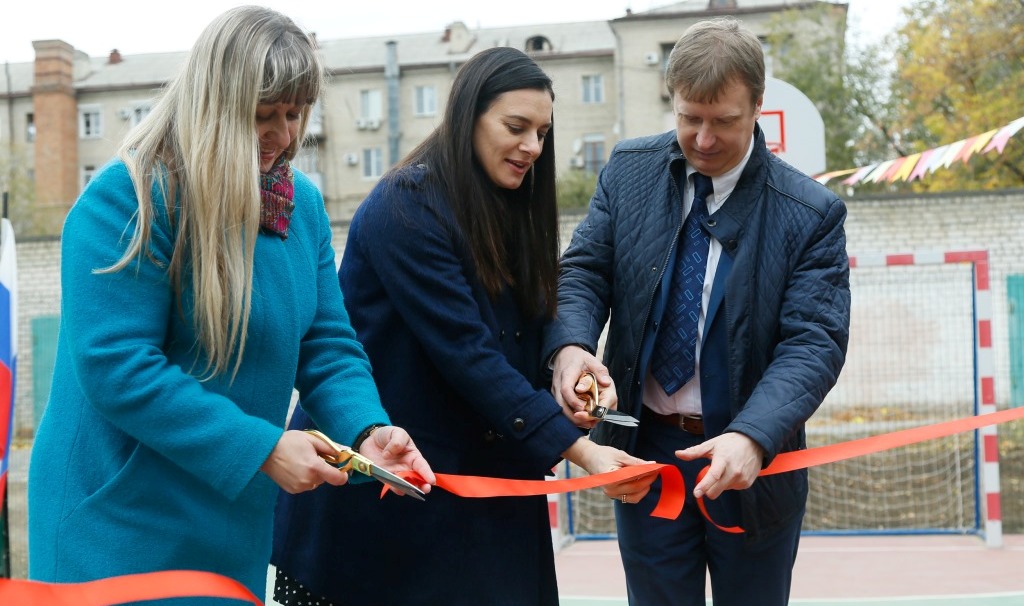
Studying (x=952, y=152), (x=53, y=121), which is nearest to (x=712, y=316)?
(x=952, y=152)

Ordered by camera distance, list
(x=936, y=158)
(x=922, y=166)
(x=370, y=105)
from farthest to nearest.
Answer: (x=370, y=105)
(x=922, y=166)
(x=936, y=158)

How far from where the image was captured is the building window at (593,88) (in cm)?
4363

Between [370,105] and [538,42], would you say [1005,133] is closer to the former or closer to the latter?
[370,105]

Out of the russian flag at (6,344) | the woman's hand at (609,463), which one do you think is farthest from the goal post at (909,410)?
the woman's hand at (609,463)

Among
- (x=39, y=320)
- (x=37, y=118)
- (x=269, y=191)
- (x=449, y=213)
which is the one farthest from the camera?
(x=37, y=118)

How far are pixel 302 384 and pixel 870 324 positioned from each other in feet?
33.4

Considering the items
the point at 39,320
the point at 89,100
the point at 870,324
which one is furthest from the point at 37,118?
the point at 870,324

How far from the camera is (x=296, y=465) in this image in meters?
1.93

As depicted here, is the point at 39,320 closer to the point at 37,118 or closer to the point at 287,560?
the point at 287,560

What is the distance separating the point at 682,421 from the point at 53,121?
4850 centimetres

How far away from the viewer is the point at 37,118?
47.1 m

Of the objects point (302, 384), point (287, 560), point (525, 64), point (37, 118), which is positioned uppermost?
point (37, 118)

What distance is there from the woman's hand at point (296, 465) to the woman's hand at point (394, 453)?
0.21 meters

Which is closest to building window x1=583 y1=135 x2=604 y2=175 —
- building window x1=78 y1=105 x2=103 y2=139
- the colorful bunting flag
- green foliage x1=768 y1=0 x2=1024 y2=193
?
green foliage x1=768 y1=0 x2=1024 y2=193
